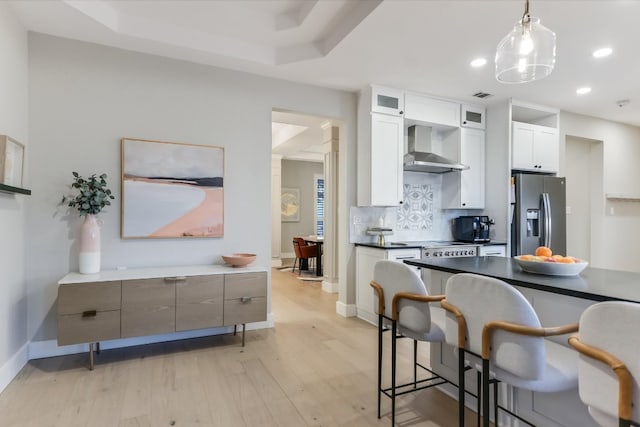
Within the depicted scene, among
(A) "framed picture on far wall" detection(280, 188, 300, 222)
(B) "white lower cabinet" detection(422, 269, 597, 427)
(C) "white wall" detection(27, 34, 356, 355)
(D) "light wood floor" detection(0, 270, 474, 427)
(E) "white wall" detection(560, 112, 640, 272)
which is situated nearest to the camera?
(B) "white lower cabinet" detection(422, 269, 597, 427)

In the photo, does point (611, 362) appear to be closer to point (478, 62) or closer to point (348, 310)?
point (478, 62)

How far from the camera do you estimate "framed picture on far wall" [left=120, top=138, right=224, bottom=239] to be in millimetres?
3168

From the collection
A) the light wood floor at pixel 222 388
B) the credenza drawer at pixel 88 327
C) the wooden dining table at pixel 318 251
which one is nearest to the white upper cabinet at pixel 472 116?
the light wood floor at pixel 222 388

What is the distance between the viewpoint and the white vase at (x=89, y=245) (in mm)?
2842

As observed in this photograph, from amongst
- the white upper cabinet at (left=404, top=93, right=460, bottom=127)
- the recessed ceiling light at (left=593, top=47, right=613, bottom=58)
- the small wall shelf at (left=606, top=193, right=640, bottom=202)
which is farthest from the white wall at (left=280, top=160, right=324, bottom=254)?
the recessed ceiling light at (left=593, top=47, right=613, bottom=58)

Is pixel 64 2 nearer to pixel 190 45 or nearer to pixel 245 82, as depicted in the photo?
pixel 190 45

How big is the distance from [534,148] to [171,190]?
4589mm

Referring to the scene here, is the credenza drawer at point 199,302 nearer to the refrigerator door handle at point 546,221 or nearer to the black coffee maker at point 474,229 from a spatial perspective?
the black coffee maker at point 474,229

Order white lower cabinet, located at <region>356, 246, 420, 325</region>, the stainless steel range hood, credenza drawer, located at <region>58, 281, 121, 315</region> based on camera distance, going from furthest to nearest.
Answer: the stainless steel range hood → white lower cabinet, located at <region>356, 246, 420, 325</region> → credenza drawer, located at <region>58, 281, 121, 315</region>

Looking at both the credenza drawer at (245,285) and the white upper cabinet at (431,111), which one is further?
the white upper cabinet at (431,111)

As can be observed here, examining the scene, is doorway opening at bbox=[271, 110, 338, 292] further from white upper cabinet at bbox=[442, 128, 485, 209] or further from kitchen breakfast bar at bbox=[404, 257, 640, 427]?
kitchen breakfast bar at bbox=[404, 257, 640, 427]

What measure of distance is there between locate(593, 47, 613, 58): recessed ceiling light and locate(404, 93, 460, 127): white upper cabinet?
5.07ft

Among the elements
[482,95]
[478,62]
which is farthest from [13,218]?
[482,95]

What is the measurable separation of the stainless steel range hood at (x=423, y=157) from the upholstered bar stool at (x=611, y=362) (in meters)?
3.20
